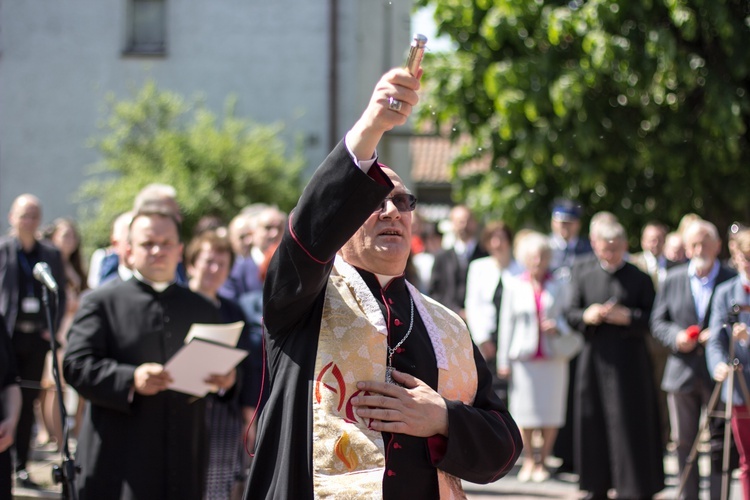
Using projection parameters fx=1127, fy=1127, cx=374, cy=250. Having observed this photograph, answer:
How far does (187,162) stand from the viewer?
17.8m

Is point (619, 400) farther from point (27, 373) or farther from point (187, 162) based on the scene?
point (187, 162)

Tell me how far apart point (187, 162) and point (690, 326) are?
11073 millimetres

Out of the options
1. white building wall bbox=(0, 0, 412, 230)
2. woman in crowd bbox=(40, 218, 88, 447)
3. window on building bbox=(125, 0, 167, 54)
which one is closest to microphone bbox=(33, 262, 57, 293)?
woman in crowd bbox=(40, 218, 88, 447)

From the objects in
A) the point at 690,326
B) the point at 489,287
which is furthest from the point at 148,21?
the point at 690,326

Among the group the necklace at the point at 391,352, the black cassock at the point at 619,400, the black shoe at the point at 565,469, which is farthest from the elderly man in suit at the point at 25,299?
the necklace at the point at 391,352

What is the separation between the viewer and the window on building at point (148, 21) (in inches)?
803

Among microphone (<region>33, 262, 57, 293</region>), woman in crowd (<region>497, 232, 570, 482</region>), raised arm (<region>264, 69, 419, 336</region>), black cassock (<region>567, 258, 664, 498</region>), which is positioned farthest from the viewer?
woman in crowd (<region>497, 232, 570, 482</region>)

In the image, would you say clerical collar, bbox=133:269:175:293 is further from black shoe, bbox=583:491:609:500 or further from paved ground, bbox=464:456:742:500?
black shoe, bbox=583:491:609:500

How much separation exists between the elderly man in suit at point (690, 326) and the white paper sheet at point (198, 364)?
13.3 feet

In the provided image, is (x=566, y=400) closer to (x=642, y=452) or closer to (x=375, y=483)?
(x=642, y=452)

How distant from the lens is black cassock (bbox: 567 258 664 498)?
8.49 metres

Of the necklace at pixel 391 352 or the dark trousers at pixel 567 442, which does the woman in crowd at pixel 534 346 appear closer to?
the dark trousers at pixel 567 442

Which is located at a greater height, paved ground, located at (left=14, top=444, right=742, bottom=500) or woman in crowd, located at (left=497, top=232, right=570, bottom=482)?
woman in crowd, located at (left=497, top=232, right=570, bottom=482)

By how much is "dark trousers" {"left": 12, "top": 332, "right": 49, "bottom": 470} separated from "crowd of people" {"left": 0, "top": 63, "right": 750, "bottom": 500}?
0.6 inches
